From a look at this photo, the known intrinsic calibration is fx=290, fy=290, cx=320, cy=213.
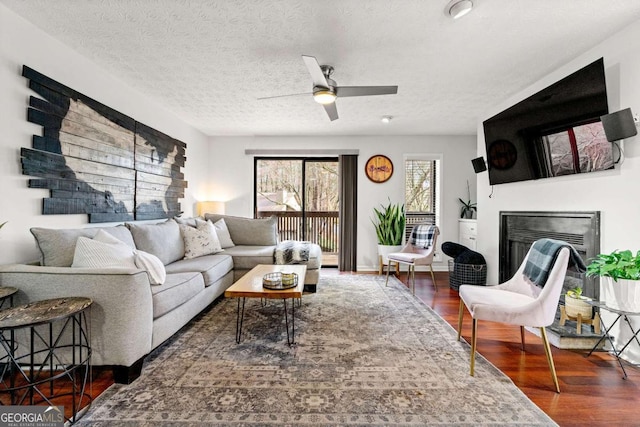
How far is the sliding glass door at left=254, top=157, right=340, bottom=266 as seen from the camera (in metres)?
5.23

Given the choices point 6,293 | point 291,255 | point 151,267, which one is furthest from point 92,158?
point 291,255

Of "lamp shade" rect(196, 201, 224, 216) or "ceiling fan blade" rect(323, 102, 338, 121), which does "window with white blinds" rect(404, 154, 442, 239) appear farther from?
"lamp shade" rect(196, 201, 224, 216)

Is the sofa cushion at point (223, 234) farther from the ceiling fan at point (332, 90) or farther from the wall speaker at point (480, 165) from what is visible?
the wall speaker at point (480, 165)

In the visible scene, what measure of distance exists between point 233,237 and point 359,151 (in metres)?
2.49

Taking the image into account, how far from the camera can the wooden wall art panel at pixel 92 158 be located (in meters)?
2.10

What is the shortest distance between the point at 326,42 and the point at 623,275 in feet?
8.38

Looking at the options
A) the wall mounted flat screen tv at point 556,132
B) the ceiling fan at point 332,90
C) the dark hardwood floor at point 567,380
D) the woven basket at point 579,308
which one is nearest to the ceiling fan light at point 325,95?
the ceiling fan at point 332,90

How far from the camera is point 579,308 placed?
2.25 m

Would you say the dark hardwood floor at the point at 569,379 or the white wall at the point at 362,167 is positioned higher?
the white wall at the point at 362,167

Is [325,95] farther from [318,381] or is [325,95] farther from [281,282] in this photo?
[318,381]

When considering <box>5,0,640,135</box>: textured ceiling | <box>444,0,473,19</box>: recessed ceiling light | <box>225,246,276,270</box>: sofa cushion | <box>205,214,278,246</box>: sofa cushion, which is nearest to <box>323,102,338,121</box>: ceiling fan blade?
<box>5,0,640,135</box>: textured ceiling

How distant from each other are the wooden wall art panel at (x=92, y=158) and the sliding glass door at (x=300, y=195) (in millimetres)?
1836

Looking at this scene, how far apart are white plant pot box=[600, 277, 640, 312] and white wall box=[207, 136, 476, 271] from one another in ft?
9.84

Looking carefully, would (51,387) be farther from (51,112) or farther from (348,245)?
(348,245)
